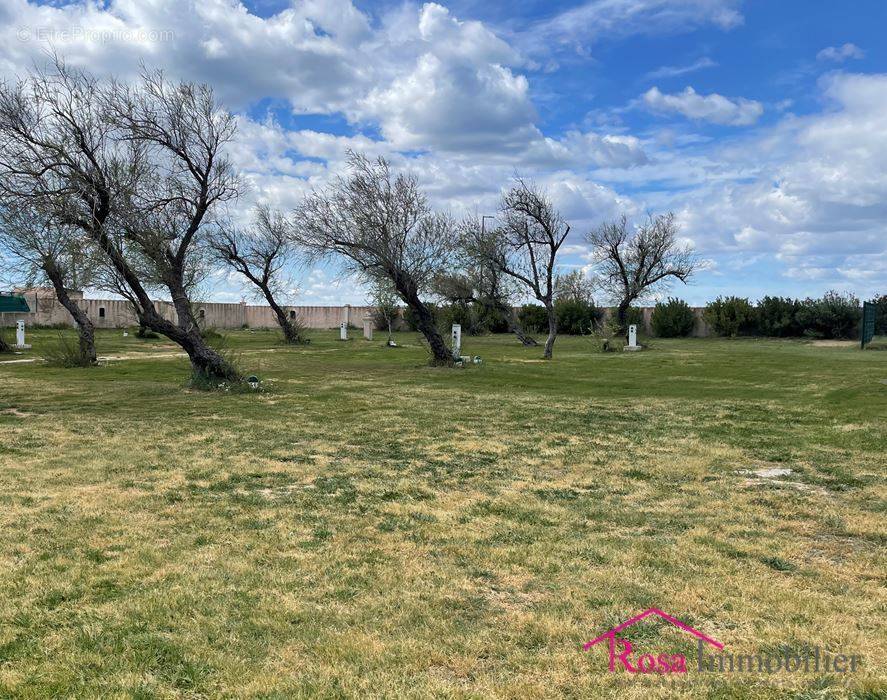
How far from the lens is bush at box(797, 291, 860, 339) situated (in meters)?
35.5

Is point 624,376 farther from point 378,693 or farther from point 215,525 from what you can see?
point 378,693

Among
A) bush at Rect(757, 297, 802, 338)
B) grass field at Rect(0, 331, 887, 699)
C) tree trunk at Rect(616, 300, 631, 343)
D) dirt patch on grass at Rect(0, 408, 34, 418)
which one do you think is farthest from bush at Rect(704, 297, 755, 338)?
dirt patch on grass at Rect(0, 408, 34, 418)

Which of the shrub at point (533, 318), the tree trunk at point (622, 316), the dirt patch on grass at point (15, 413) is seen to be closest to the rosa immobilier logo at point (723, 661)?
the dirt patch on grass at point (15, 413)

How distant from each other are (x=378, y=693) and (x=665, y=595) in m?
1.65

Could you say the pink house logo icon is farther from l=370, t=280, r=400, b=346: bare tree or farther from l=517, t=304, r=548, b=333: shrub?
l=517, t=304, r=548, b=333: shrub

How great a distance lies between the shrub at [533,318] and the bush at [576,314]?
1134mm

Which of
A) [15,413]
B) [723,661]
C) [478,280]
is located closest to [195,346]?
[15,413]

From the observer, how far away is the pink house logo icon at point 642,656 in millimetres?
2799

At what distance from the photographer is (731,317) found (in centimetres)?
3909

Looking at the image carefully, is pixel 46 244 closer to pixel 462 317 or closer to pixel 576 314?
pixel 462 317

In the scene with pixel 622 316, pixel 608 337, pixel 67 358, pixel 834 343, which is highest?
pixel 622 316

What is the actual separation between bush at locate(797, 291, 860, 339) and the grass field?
29.5 metres

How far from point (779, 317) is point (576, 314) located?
36.6 feet

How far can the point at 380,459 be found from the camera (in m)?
7.18
